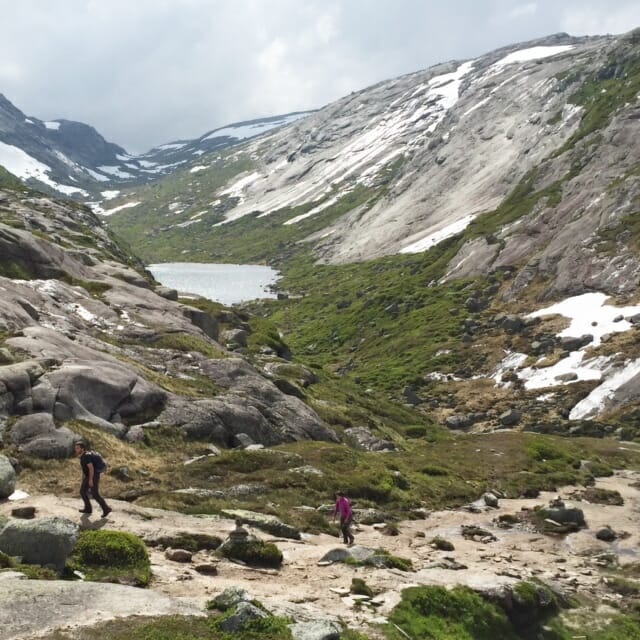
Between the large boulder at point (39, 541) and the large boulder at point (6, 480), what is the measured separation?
21.4 ft

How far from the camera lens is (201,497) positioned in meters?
29.3

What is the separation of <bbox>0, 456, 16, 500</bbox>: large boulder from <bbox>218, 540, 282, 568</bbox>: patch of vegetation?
8.88 m

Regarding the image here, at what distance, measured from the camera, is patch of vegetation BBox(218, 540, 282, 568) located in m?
21.8

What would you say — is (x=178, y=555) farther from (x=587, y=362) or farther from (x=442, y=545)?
(x=587, y=362)

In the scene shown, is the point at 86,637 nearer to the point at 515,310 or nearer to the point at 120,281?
the point at 120,281

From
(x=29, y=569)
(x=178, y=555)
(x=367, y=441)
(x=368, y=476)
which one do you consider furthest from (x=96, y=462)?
(x=367, y=441)

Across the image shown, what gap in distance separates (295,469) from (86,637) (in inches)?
930

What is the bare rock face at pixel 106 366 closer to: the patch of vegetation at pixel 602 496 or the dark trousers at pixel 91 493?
the dark trousers at pixel 91 493

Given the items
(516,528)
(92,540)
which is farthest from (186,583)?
(516,528)

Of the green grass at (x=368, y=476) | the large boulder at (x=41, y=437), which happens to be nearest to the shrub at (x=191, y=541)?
the green grass at (x=368, y=476)

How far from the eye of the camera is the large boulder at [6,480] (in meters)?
23.5

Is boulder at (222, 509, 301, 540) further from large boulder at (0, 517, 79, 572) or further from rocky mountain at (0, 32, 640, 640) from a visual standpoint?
large boulder at (0, 517, 79, 572)

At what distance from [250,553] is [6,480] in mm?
10075

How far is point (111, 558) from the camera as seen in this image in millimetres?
18688
